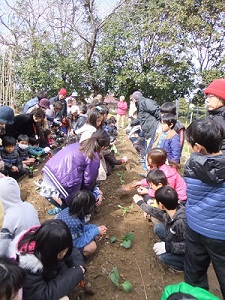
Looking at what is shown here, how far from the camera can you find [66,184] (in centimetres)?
280

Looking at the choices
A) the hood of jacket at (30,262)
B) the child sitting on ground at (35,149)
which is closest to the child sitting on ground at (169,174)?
the hood of jacket at (30,262)

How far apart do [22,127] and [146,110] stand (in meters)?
2.61

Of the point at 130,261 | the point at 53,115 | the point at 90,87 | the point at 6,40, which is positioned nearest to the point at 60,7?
the point at 6,40

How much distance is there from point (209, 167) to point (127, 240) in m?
1.58

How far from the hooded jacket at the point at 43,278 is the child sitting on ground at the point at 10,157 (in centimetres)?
283

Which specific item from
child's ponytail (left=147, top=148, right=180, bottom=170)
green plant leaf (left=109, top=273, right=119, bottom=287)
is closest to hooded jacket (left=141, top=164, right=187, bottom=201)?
child's ponytail (left=147, top=148, right=180, bottom=170)

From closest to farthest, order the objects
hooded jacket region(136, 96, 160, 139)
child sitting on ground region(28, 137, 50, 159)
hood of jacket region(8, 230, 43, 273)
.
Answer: hood of jacket region(8, 230, 43, 273) → hooded jacket region(136, 96, 160, 139) → child sitting on ground region(28, 137, 50, 159)

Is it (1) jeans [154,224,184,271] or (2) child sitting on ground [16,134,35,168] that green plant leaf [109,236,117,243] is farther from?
(2) child sitting on ground [16,134,35,168]

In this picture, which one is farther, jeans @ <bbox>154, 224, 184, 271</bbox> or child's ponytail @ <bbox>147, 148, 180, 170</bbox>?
child's ponytail @ <bbox>147, 148, 180, 170</bbox>

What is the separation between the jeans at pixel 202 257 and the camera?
186 centimetres

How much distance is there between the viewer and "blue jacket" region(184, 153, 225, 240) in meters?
1.73

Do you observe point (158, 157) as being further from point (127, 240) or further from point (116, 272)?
point (116, 272)

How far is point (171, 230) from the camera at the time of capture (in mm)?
2527

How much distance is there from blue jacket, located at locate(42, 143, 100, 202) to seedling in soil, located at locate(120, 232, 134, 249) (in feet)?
2.58
